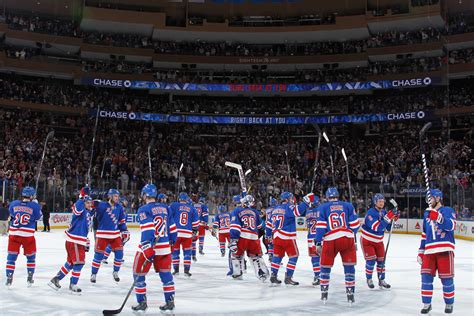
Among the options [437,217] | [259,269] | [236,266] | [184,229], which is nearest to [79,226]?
[184,229]

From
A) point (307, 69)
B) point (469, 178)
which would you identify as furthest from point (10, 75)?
point (469, 178)

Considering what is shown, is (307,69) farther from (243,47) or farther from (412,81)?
(412,81)

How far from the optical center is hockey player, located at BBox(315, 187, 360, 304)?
924 centimetres

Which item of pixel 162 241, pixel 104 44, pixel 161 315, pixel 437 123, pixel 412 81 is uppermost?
pixel 104 44

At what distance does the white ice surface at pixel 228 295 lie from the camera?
868 centimetres

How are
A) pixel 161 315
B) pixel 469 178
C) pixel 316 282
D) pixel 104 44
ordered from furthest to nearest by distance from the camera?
pixel 104 44
pixel 469 178
pixel 316 282
pixel 161 315

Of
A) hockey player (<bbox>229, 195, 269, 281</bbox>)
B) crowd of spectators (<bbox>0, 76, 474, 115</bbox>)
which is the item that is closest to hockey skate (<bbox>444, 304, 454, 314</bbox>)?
hockey player (<bbox>229, 195, 269, 281</bbox>)

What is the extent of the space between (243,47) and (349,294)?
33643 mm

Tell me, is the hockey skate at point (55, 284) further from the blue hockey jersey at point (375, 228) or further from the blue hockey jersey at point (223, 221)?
the blue hockey jersey at point (375, 228)

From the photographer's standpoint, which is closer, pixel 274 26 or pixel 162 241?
pixel 162 241

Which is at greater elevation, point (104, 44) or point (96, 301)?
point (104, 44)

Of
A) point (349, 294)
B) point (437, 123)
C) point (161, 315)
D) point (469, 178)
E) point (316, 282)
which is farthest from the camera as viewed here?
point (437, 123)

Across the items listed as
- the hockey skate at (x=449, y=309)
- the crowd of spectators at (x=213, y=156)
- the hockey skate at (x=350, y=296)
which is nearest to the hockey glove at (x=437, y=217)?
the hockey skate at (x=449, y=309)

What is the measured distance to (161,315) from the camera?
8273 millimetres
